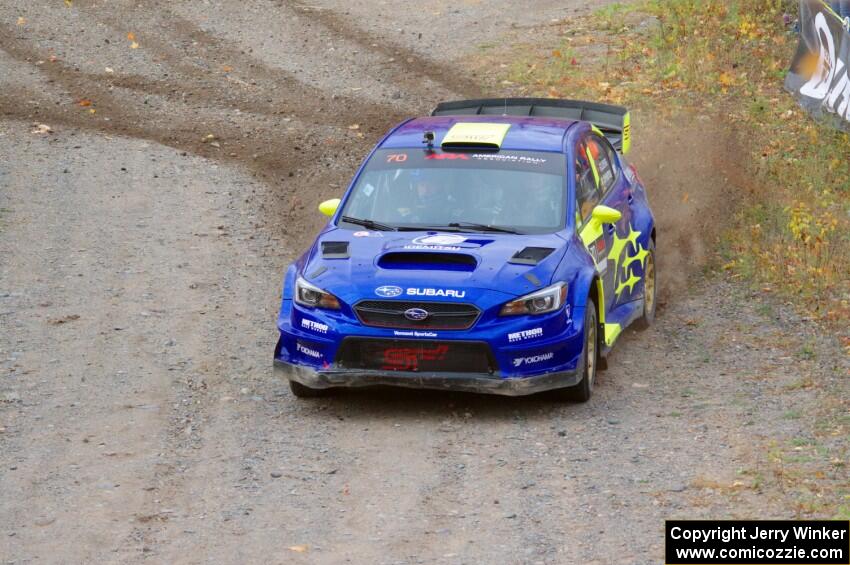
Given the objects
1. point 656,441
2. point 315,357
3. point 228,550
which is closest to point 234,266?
point 315,357

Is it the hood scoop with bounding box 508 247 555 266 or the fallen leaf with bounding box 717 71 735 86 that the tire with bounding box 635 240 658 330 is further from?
the fallen leaf with bounding box 717 71 735 86

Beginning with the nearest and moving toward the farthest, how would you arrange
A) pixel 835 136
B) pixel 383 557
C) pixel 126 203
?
pixel 383 557 → pixel 126 203 → pixel 835 136

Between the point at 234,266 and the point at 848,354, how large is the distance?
5.65 meters

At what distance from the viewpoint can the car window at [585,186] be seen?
1013cm

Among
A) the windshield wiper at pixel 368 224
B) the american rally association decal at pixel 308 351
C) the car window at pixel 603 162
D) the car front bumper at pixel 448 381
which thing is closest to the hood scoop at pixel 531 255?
the car front bumper at pixel 448 381

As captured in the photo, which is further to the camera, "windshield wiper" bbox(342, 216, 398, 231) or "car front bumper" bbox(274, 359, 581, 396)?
"windshield wiper" bbox(342, 216, 398, 231)

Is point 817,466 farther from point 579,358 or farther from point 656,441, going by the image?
point 579,358

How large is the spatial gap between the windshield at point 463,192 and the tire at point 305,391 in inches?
47.8

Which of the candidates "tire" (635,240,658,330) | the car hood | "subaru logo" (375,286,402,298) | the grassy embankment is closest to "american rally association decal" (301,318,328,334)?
the car hood

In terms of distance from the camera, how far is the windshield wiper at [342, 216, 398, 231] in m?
9.84

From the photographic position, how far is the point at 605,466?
8258 mm

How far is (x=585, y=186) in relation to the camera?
10430 millimetres

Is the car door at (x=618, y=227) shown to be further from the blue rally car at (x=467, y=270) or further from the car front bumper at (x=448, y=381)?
the car front bumper at (x=448, y=381)

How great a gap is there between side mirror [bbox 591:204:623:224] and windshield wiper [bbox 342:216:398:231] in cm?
148
